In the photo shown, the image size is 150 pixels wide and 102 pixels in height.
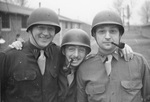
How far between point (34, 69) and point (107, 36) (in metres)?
1.36

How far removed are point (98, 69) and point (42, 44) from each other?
1.08 m

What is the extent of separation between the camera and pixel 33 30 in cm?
325

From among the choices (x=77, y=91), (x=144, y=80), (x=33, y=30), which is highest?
(x=33, y=30)

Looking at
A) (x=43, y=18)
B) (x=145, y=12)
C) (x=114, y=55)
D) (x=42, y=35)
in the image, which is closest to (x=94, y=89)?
(x=114, y=55)

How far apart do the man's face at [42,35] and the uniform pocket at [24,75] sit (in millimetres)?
520

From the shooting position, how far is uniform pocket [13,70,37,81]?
2.86 m

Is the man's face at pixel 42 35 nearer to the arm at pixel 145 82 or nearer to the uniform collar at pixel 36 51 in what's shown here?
the uniform collar at pixel 36 51

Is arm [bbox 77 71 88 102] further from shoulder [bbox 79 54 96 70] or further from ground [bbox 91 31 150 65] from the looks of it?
ground [bbox 91 31 150 65]

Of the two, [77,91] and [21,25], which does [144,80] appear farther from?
[21,25]

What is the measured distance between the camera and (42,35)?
308 cm

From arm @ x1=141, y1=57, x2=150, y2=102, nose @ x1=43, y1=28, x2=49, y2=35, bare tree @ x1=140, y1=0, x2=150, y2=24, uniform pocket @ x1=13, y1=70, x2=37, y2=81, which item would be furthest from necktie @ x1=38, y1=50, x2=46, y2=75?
bare tree @ x1=140, y1=0, x2=150, y2=24

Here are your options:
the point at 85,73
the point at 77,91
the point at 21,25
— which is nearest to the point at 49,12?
the point at 85,73

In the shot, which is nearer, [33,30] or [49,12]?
[33,30]

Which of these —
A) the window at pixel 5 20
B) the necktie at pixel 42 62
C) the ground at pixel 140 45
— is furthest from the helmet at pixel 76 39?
the window at pixel 5 20
